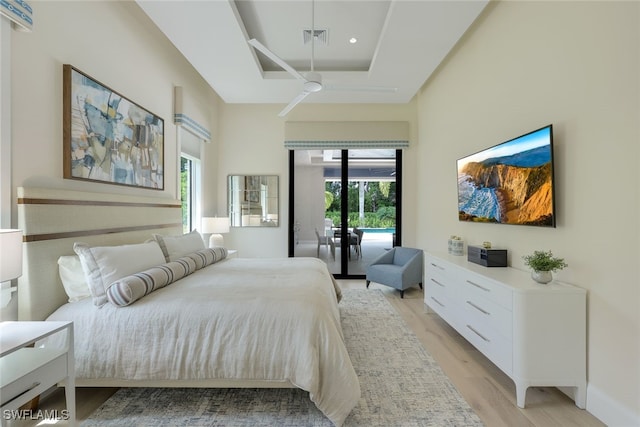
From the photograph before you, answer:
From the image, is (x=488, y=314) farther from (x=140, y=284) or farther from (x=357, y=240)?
(x=357, y=240)

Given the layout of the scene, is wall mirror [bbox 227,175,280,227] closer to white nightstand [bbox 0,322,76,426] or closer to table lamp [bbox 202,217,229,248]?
table lamp [bbox 202,217,229,248]

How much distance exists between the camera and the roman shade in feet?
15.8

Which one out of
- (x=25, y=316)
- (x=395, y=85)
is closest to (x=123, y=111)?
(x=25, y=316)

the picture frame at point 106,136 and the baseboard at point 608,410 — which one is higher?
the picture frame at point 106,136

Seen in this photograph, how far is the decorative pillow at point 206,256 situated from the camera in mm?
2676

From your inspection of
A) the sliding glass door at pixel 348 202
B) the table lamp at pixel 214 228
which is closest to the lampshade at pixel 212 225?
the table lamp at pixel 214 228

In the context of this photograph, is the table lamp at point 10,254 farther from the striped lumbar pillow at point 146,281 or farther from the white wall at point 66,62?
the white wall at point 66,62

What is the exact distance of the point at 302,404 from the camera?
1.83 metres

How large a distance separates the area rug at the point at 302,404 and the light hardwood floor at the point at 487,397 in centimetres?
9

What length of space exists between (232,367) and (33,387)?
2.85ft

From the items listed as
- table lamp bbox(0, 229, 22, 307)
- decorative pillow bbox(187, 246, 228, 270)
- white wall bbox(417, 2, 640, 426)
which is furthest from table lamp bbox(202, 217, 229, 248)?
white wall bbox(417, 2, 640, 426)

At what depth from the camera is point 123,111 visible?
2674 mm

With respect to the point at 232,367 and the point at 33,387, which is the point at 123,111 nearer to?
the point at 33,387

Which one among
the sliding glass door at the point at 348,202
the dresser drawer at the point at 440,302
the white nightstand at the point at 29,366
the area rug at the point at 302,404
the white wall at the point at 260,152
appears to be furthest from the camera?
the sliding glass door at the point at 348,202
